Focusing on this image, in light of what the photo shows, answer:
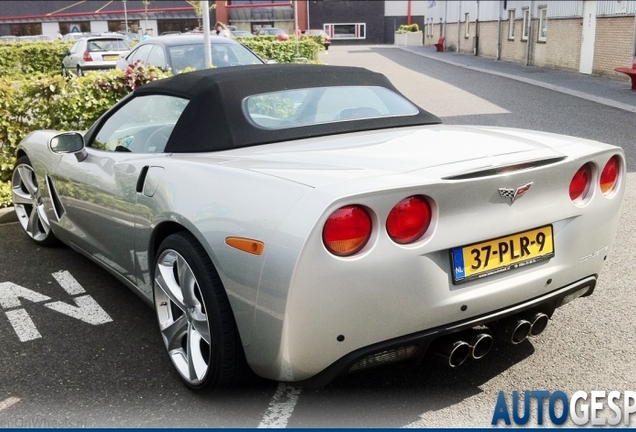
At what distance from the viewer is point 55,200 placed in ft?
15.6

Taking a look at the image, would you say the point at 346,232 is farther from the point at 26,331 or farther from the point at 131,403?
the point at 26,331

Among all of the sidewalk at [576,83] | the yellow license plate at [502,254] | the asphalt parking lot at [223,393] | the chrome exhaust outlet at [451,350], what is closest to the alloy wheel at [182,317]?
the asphalt parking lot at [223,393]

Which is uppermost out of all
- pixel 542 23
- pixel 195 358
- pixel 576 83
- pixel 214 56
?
pixel 542 23

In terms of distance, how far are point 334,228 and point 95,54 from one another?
21785 mm

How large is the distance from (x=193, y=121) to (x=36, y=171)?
2.04 metres

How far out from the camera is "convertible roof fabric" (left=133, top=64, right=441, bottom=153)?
3463 millimetres

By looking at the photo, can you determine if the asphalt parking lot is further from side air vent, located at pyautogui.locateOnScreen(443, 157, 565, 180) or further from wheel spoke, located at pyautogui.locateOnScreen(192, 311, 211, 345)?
side air vent, located at pyautogui.locateOnScreen(443, 157, 565, 180)

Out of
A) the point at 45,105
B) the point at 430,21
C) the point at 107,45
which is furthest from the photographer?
the point at 430,21

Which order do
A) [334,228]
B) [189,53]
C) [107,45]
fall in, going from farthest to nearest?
[107,45] < [189,53] < [334,228]

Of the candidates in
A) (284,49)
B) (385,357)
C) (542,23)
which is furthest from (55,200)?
(542,23)

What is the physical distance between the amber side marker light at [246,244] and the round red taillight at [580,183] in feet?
4.78

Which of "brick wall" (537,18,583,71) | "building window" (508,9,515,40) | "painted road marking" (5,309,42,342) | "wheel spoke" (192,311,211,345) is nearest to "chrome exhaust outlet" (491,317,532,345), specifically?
"wheel spoke" (192,311,211,345)

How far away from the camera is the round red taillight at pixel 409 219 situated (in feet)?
8.62

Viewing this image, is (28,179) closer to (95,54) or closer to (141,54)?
(141,54)
